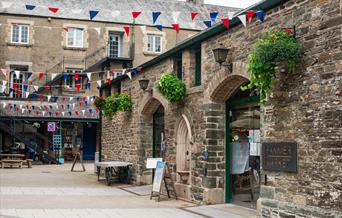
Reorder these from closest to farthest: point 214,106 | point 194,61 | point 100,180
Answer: point 214,106 → point 194,61 → point 100,180

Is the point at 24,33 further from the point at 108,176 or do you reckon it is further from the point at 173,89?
the point at 173,89

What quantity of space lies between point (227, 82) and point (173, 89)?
6.92ft

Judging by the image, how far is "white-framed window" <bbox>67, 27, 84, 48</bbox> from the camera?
97.6 feet

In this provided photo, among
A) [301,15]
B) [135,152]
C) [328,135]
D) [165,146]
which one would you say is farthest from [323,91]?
[135,152]

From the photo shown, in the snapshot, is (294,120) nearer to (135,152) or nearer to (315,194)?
(315,194)

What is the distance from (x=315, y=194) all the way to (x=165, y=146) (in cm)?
651

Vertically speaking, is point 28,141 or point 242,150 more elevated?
point 28,141

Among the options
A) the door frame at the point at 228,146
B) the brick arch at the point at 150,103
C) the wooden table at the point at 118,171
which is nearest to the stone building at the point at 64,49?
the wooden table at the point at 118,171

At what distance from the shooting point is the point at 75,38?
29859 mm

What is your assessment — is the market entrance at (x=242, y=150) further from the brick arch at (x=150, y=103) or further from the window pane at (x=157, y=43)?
the window pane at (x=157, y=43)

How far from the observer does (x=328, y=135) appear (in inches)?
271

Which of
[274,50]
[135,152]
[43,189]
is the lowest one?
[43,189]

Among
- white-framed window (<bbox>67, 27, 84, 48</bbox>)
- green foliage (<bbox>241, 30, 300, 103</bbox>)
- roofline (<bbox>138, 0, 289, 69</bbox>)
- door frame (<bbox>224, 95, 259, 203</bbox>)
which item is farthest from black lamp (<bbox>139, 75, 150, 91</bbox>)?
white-framed window (<bbox>67, 27, 84, 48</bbox>)

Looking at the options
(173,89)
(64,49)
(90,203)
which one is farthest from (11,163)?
(173,89)
